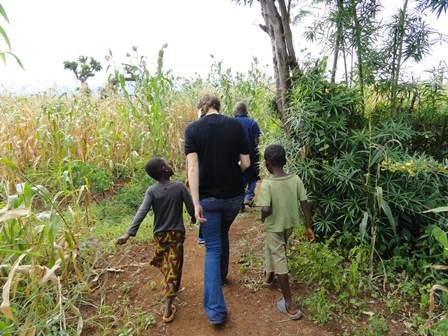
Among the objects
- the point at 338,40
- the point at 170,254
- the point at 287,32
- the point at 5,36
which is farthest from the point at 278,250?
the point at 338,40

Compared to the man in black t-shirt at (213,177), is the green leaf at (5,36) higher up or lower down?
higher up

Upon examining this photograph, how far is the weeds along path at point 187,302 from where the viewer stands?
2471mm

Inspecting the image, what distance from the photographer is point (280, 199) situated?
2.47m

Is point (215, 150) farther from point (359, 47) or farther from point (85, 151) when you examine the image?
point (85, 151)

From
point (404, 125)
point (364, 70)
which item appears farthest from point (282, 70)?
point (404, 125)

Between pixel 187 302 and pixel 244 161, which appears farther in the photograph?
pixel 187 302

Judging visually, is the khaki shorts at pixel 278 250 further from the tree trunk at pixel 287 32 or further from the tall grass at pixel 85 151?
the tree trunk at pixel 287 32

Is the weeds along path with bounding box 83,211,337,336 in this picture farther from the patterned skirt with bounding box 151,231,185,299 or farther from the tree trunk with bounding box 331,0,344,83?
the tree trunk with bounding box 331,0,344,83

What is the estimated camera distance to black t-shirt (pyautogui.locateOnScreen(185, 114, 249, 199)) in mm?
2338

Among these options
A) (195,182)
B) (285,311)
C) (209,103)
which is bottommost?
(285,311)

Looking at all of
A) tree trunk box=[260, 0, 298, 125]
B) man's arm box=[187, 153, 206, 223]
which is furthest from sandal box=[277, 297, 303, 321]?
tree trunk box=[260, 0, 298, 125]

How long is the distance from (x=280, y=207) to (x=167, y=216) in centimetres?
84

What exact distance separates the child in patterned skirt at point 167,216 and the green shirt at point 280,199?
0.57 meters

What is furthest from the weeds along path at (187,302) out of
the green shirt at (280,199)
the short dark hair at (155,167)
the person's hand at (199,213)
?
the short dark hair at (155,167)
